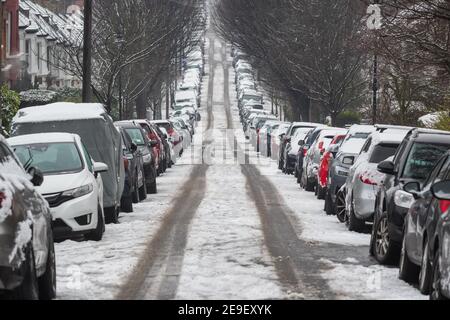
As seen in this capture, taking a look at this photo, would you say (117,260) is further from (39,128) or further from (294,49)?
(294,49)

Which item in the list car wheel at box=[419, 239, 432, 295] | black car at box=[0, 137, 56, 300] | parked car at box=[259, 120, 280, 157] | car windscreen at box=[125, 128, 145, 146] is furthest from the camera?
parked car at box=[259, 120, 280, 157]

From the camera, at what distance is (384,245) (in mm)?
14000

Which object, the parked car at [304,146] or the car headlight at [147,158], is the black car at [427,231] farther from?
the parked car at [304,146]

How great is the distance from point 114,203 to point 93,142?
128 centimetres

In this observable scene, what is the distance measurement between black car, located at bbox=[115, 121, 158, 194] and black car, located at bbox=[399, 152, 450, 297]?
14.8m

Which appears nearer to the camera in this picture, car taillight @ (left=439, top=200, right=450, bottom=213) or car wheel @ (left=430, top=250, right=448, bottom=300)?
car wheel @ (left=430, top=250, right=448, bottom=300)

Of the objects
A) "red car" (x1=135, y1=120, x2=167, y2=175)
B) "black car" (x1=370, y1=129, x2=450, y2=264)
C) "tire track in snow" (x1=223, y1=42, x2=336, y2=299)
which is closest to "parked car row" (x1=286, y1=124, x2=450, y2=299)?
"black car" (x1=370, y1=129, x2=450, y2=264)

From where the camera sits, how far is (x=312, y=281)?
39.8 ft

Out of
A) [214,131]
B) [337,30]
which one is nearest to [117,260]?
[337,30]

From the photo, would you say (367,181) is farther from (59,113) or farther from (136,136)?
(136,136)

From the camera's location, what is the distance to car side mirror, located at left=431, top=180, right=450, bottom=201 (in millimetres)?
9570

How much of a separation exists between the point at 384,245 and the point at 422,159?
4.40 feet

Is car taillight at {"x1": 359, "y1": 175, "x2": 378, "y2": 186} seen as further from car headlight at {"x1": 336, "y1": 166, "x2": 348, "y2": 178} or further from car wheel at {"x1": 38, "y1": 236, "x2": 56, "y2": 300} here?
car wheel at {"x1": 38, "y1": 236, "x2": 56, "y2": 300}

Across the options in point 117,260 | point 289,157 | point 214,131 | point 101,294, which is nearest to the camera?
point 101,294
